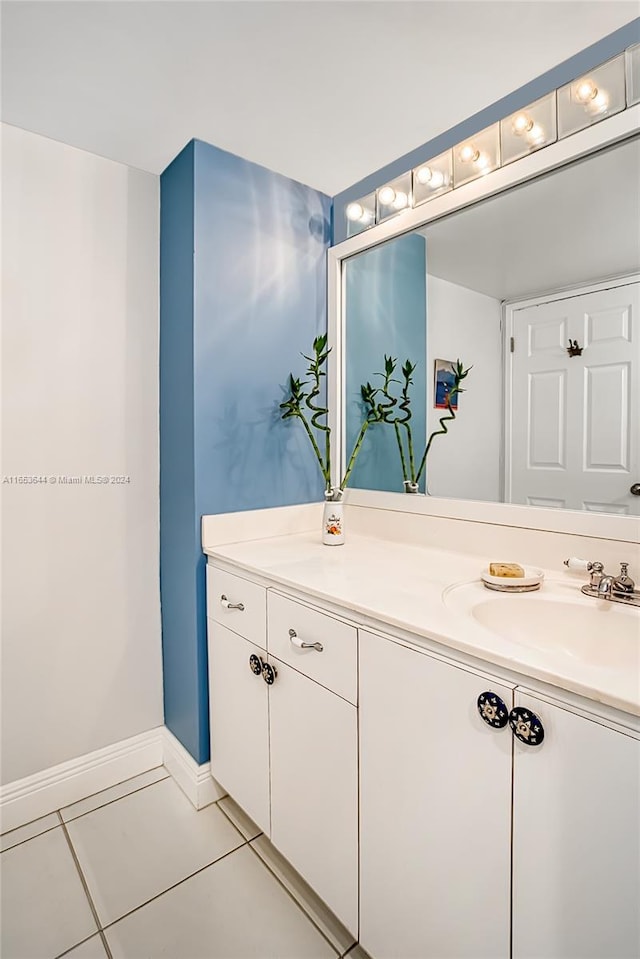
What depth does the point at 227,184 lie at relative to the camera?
1.72 m

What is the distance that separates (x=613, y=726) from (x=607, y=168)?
4.34 ft

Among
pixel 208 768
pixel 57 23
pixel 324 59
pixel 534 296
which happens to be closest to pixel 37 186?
pixel 57 23

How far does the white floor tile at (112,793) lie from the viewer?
5.46 feet

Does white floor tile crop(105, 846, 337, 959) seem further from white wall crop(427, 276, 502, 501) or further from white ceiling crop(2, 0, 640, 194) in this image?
white ceiling crop(2, 0, 640, 194)

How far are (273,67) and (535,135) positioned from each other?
2.48ft

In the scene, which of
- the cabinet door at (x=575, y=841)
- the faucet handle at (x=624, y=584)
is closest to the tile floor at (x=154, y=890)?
the cabinet door at (x=575, y=841)

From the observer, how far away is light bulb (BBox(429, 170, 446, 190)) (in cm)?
161

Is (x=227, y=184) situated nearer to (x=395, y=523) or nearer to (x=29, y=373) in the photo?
(x=29, y=373)

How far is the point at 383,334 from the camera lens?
189cm

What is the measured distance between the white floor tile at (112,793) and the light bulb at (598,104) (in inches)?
→ 98.2

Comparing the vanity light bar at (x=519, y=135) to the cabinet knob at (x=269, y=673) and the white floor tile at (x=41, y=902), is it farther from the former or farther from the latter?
the white floor tile at (x=41, y=902)

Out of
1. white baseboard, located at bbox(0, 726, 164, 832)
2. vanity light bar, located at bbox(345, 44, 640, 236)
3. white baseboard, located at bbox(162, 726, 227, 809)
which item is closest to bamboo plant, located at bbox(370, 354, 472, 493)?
vanity light bar, located at bbox(345, 44, 640, 236)

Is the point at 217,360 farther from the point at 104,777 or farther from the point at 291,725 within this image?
the point at 104,777

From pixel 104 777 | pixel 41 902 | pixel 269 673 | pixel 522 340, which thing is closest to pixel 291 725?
pixel 269 673
